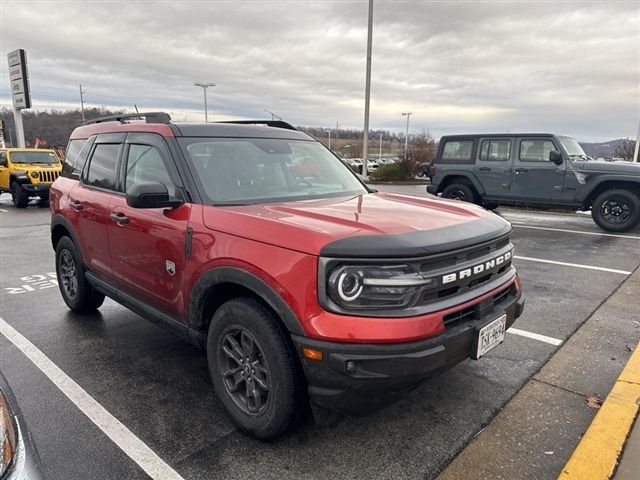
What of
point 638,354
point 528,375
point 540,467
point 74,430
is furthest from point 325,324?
point 638,354

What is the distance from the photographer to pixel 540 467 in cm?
242

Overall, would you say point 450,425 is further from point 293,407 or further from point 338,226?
point 338,226

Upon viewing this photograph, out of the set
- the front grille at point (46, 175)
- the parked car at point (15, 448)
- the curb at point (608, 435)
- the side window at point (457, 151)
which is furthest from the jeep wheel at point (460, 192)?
the front grille at point (46, 175)

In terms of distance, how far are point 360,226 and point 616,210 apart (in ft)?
30.2

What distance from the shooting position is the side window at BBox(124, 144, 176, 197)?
3236mm

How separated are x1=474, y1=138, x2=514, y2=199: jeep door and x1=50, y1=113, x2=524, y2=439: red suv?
773cm

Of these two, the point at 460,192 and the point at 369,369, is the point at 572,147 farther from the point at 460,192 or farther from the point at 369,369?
the point at 369,369

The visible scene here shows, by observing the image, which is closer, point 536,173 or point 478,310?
point 478,310

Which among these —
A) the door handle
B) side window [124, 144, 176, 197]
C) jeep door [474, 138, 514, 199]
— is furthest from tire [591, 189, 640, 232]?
the door handle

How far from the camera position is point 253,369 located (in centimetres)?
259

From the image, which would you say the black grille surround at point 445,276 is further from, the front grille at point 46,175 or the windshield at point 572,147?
the front grille at point 46,175

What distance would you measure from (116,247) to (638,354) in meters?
4.30

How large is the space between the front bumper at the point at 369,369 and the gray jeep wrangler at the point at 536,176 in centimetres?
886

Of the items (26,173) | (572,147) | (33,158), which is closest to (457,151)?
(572,147)
